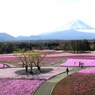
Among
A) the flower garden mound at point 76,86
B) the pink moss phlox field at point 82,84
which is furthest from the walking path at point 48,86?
→ the pink moss phlox field at point 82,84

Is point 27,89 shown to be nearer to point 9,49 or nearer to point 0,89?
point 0,89

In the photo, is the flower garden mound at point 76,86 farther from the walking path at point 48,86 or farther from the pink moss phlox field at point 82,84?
the walking path at point 48,86

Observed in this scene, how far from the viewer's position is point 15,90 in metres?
44.7

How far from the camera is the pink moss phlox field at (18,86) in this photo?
4363 cm

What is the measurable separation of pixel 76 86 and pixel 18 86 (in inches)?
376

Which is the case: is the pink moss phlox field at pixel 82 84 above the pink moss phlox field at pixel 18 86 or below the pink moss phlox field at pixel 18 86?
above

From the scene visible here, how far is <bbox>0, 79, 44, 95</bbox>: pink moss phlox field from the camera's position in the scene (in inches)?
1718

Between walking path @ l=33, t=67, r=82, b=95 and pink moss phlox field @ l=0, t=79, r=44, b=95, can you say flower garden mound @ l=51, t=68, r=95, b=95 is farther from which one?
pink moss phlox field @ l=0, t=79, r=44, b=95

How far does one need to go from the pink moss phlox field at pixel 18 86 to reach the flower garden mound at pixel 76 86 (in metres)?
3.77

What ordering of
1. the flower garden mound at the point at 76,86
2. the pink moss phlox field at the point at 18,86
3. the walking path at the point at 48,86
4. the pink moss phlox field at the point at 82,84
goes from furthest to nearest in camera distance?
the pink moss phlox field at the point at 18,86, the walking path at the point at 48,86, the flower garden mound at the point at 76,86, the pink moss phlox field at the point at 82,84

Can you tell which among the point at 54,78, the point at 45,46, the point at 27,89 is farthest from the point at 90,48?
the point at 27,89

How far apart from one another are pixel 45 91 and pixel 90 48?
90416mm

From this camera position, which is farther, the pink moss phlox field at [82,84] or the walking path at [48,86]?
the walking path at [48,86]

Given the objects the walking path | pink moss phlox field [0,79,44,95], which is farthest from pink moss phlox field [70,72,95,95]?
pink moss phlox field [0,79,44,95]
